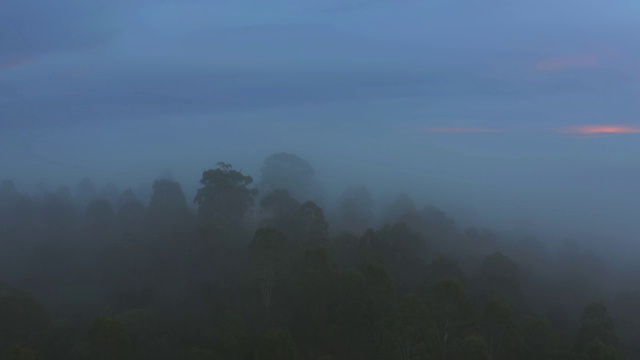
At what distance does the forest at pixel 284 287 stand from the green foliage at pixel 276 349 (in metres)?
0.02

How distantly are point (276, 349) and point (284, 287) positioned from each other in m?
4.99

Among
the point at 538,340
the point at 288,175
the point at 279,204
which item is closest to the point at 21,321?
the point at 279,204

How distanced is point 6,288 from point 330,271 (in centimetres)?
962

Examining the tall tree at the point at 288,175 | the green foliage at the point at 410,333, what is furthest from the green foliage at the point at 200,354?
the tall tree at the point at 288,175

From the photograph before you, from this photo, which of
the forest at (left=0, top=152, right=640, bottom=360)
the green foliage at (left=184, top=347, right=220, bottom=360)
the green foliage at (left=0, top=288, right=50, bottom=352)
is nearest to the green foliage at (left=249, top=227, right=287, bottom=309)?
the forest at (left=0, top=152, right=640, bottom=360)

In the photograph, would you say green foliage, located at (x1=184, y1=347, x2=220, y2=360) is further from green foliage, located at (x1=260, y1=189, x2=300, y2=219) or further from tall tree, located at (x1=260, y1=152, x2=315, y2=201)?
tall tree, located at (x1=260, y1=152, x2=315, y2=201)

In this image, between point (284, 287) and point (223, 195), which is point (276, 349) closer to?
point (284, 287)

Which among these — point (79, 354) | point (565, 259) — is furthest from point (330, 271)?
point (565, 259)

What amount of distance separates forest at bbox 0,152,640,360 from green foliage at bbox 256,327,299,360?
0.02 metres

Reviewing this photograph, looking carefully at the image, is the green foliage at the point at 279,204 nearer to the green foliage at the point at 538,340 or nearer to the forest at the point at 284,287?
the forest at the point at 284,287

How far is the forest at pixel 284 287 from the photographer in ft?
49.4

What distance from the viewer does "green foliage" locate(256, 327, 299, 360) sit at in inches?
533

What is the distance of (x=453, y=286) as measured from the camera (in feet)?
52.2

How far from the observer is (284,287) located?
18.5 metres
